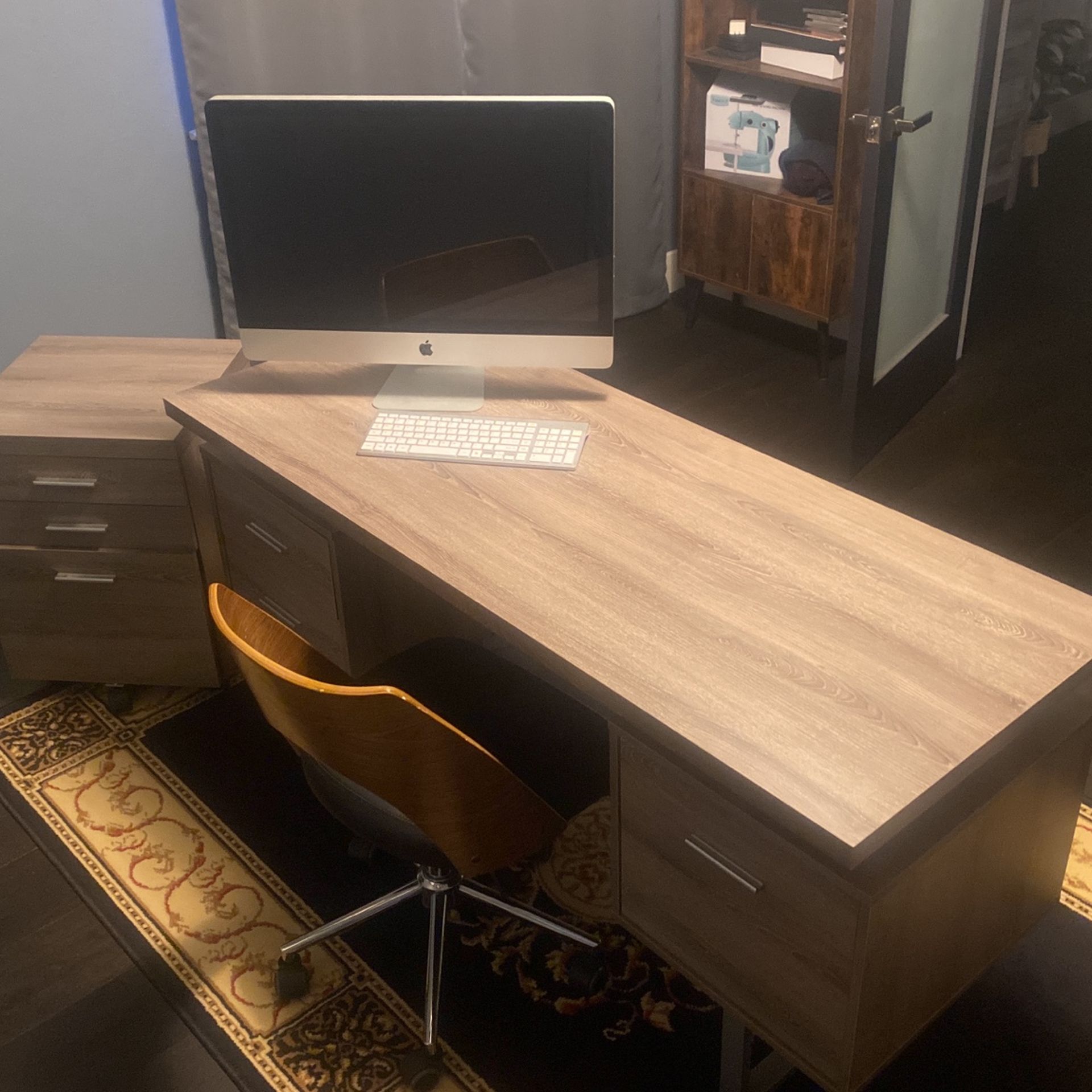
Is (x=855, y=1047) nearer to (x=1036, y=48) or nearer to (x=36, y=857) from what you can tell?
(x=36, y=857)

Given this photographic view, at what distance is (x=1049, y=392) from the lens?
12.9 ft

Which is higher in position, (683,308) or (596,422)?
(596,422)

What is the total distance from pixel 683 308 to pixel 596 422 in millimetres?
2493

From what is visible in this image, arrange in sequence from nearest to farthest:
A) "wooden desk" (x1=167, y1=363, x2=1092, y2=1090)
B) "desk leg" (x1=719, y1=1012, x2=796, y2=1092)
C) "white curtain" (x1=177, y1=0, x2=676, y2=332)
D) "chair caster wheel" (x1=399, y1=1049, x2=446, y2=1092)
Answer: "wooden desk" (x1=167, y1=363, x2=1092, y2=1090) → "desk leg" (x1=719, y1=1012, x2=796, y2=1092) → "chair caster wheel" (x1=399, y1=1049, x2=446, y2=1092) → "white curtain" (x1=177, y1=0, x2=676, y2=332)

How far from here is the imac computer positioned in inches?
76.6

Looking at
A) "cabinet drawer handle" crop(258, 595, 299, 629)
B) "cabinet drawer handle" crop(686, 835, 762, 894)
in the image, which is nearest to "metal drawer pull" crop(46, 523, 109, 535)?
"cabinet drawer handle" crop(258, 595, 299, 629)

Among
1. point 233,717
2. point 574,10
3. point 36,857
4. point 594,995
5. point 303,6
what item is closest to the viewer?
point 594,995

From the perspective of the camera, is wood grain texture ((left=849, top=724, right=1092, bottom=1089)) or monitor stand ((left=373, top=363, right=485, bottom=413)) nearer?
wood grain texture ((left=849, top=724, right=1092, bottom=1089))

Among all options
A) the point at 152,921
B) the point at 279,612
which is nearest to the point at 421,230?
the point at 279,612

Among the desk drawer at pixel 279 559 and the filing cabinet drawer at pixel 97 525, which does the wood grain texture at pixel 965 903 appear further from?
the filing cabinet drawer at pixel 97 525

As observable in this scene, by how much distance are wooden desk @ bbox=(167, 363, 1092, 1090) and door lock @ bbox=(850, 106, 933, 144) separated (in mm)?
1376

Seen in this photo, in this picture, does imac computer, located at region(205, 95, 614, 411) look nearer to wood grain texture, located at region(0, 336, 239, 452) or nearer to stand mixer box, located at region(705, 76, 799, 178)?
wood grain texture, located at region(0, 336, 239, 452)

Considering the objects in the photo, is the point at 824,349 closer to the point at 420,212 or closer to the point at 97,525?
the point at 420,212

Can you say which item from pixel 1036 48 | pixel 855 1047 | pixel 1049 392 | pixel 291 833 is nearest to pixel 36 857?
pixel 291 833
